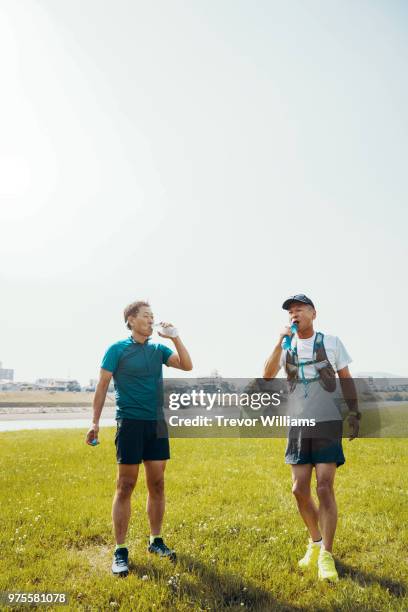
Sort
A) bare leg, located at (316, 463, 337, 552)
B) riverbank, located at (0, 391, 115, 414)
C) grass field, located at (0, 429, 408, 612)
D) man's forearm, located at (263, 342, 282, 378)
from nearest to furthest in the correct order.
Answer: grass field, located at (0, 429, 408, 612)
bare leg, located at (316, 463, 337, 552)
man's forearm, located at (263, 342, 282, 378)
riverbank, located at (0, 391, 115, 414)

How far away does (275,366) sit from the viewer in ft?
19.7

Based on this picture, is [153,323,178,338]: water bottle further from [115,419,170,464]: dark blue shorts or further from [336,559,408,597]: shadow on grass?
[336,559,408,597]: shadow on grass

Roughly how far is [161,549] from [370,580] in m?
2.69

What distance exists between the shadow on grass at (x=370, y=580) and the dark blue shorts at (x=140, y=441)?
2650 millimetres

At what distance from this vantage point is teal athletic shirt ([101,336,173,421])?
6.08 metres

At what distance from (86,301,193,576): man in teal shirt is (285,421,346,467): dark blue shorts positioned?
171 cm

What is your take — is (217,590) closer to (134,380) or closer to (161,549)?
(161,549)

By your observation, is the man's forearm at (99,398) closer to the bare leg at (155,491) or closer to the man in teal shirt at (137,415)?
the man in teal shirt at (137,415)

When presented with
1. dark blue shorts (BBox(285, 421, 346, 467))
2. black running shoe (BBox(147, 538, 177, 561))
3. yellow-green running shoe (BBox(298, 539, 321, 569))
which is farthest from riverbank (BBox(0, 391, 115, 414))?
dark blue shorts (BBox(285, 421, 346, 467))

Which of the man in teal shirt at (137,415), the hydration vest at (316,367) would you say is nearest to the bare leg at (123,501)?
the man in teal shirt at (137,415)

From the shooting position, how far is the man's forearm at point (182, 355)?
645 centimetres

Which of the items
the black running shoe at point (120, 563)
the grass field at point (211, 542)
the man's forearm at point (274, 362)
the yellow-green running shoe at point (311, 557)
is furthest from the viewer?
the man's forearm at point (274, 362)

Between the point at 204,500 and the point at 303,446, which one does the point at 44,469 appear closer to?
the point at 204,500

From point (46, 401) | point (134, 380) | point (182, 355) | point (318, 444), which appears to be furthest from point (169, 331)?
point (46, 401)
